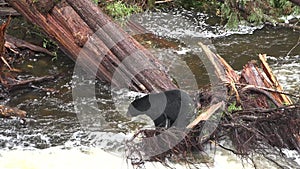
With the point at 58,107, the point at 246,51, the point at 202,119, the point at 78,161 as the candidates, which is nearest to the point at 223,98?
the point at 202,119

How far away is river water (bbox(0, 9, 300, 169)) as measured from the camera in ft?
16.9

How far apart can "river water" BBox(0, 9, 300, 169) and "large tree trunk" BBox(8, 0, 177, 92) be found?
0.33 metres

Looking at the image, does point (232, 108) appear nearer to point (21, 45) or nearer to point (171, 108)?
point (171, 108)

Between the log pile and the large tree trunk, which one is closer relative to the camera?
the log pile

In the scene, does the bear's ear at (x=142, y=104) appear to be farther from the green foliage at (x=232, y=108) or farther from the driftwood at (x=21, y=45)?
the driftwood at (x=21, y=45)

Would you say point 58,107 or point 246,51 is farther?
point 246,51

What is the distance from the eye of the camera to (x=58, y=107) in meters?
6.13

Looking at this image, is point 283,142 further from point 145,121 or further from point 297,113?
point 145,121

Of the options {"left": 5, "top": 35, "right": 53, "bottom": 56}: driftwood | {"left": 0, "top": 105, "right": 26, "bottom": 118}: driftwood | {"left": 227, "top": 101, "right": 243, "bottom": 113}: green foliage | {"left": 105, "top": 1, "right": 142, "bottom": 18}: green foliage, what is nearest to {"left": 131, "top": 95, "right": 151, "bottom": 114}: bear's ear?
{"left": 227, "top": 101, "right": 243, "bottom": 113}: green foliage

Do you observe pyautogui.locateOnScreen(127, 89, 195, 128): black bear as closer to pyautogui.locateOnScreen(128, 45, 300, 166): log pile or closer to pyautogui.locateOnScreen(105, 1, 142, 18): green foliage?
pyautogui.locateOnScreen(128, 45, 300, 166): log pile

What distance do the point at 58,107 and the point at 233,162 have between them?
7.80 feet

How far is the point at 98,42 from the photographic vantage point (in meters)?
6.43

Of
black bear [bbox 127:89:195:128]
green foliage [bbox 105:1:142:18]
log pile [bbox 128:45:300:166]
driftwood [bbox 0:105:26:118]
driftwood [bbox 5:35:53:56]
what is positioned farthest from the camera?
green foliage [bbox 105:1:142:18]

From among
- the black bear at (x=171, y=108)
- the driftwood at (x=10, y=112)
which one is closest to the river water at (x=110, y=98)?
the driftwood at (x=10, y=112)
